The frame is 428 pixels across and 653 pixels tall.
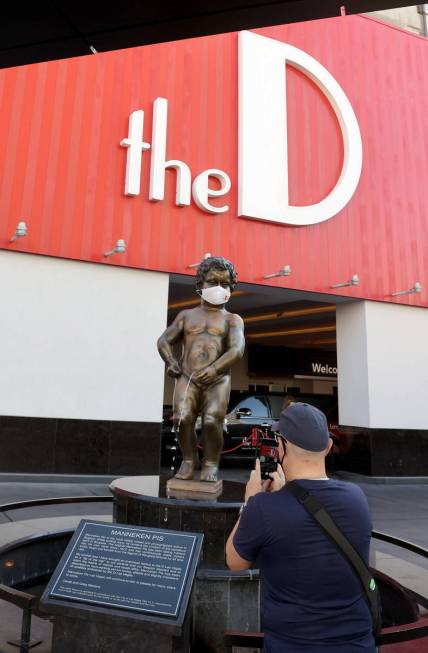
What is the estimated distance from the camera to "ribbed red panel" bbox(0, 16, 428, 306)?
9180 mm

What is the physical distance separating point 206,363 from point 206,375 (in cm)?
21

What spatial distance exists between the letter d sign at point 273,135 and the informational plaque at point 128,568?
8.75m

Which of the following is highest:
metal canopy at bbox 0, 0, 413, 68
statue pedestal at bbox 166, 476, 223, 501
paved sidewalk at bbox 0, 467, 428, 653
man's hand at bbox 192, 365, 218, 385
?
metal canopy at bbox 0, 0, 413, 68

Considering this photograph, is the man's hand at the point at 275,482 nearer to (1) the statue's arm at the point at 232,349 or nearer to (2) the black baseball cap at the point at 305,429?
(2) the black baseball cap at the point at 305,429

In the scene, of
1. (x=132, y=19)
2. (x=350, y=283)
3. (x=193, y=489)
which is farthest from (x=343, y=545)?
(x=350, y=283)

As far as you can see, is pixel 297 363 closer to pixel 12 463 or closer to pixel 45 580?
pixel 12 463

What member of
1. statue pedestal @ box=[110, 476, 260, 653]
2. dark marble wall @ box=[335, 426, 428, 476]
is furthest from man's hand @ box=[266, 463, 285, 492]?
dark marble wall @ box=[335, 426, 428, 476]

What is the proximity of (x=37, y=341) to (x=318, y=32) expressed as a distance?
9.94 meters

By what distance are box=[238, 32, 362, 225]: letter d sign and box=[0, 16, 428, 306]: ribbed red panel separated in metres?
0.22

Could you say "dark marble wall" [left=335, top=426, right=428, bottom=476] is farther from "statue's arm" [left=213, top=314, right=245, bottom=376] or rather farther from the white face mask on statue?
the white face mask on statue

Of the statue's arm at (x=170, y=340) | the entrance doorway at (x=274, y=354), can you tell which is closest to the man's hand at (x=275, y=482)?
the statue's arm at (x=170, y=340)

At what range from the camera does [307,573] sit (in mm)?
1674

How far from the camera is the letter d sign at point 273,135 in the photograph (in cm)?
1074

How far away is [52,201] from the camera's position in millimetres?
9117
